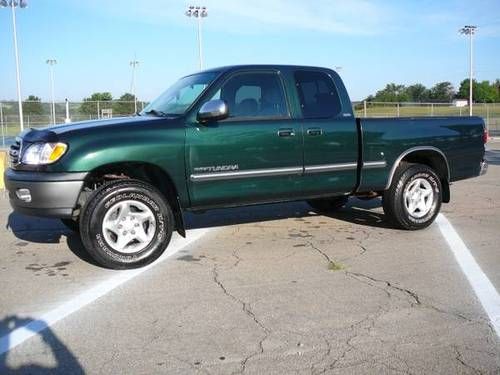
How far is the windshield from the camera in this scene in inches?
238

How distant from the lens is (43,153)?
17.2 feet

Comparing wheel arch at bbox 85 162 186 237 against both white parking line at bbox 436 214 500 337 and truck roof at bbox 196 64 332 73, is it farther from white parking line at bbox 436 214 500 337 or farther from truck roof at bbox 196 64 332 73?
white parking line at bbox 436 214 500 337

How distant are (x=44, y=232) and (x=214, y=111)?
3.09m

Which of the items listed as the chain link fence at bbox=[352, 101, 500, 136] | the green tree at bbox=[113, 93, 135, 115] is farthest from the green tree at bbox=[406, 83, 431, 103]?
the green tree at bbox=[113, 93, 135, 115]

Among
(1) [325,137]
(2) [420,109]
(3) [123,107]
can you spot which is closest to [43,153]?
(1) [325,137]

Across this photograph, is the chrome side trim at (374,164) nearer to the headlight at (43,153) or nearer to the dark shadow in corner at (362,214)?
the dark shadow in corner at (362,214)

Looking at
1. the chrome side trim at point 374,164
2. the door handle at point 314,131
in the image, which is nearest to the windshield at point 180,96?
the door handle at point 314,131

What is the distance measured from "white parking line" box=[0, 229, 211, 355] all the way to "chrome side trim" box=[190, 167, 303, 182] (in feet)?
3.08

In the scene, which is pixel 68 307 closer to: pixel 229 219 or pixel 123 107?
pixel 229 219

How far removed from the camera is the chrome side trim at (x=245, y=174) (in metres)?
5.73

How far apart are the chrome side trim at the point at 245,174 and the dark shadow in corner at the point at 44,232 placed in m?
1.40

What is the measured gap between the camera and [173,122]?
5664 mm

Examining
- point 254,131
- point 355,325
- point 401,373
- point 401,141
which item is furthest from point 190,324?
point 401,141

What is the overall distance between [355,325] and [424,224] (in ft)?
11.4
